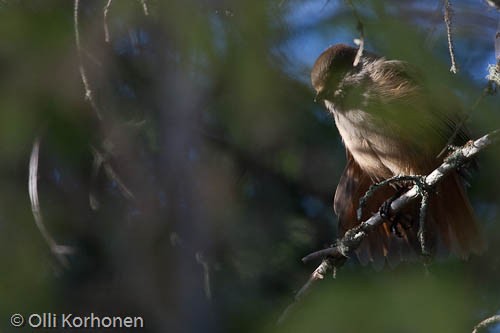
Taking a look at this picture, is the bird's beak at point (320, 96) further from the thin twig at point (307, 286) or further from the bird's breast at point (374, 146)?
the thin twig at point (307, 286)

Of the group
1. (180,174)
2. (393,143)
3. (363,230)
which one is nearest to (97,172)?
(180,174)

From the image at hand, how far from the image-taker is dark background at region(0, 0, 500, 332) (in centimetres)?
341

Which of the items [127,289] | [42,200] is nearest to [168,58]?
[42,200]

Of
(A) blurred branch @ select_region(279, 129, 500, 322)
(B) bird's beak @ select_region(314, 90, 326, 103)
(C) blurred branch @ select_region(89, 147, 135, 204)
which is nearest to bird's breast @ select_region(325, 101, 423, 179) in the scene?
(B) bird's beak @ select_region(314, 90, 326, 103)

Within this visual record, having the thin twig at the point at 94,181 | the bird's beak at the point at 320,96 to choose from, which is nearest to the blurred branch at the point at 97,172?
the thin twig at the point at 94,181

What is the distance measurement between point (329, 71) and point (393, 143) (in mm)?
645

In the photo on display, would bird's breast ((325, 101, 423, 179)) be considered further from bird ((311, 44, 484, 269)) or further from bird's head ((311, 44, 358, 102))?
bird's head ((311, 44, 358, 102))

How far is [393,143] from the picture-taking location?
11.6 ft

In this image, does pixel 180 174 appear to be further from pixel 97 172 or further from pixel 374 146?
pixel 374 146

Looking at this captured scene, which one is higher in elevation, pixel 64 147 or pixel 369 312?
pixel 64 147

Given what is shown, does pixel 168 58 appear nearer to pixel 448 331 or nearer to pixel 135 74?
pixel 135 74

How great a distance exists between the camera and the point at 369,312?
300 cm

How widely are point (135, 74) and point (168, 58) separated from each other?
31cm

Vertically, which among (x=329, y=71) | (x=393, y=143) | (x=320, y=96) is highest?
(x=329, y=71)
